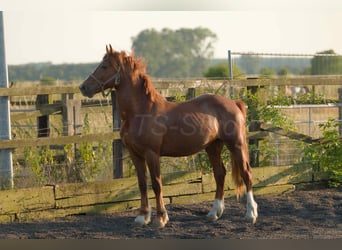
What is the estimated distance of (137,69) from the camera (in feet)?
21.4

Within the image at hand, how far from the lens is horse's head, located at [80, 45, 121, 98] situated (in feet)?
20.6

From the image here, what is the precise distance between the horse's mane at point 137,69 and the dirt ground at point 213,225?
1413mm

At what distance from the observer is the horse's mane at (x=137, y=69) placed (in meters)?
6.42

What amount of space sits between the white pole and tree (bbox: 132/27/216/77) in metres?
48.2

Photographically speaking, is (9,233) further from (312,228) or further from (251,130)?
(251,130)

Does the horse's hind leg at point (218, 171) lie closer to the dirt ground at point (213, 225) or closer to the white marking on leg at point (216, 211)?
the white marking on leg at point (216, 211)

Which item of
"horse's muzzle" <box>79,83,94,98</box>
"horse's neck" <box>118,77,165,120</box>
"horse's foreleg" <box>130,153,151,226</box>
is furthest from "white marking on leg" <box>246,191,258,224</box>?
"horse's muzzle" <box>79,83,94,98</box>


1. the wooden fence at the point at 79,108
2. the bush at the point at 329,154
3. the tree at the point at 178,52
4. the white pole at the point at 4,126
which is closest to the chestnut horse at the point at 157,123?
the wooden fence at the point at 79,108

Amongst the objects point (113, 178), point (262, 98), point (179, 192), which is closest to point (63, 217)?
point (113, 178)

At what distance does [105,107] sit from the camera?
9.14 meters

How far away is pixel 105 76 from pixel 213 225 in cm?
194

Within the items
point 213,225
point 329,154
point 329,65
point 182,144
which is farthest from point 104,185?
point 329,65

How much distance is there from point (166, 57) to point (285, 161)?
174ft

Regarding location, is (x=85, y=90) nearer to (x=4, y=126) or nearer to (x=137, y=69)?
(x=137, y=69)
